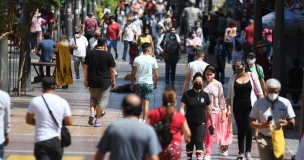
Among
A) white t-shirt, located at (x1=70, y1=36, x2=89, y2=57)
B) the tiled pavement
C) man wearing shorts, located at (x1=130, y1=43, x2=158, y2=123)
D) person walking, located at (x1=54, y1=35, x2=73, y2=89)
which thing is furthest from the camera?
white t-shirt, located at (x1=70, y1=36, x2=89, y2=57)

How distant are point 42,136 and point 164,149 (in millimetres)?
1403

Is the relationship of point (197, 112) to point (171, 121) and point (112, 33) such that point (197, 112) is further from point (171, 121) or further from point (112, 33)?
point (112, 33)

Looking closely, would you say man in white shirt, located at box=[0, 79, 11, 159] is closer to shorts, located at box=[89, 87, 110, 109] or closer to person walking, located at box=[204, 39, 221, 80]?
shorts, located at box=[89, 87, 110, 109]

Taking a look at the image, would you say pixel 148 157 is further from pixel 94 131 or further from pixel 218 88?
pixel 94 131

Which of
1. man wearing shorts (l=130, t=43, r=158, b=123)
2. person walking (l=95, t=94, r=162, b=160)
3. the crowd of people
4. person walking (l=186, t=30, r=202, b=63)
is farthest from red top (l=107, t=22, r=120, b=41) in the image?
person walking (l=95, t=94, r=162, b=160)

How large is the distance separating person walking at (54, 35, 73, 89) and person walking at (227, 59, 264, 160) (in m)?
6.92

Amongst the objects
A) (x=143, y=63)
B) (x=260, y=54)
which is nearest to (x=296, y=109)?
(x=260, y=54)

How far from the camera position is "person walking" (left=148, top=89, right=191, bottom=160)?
5.81m

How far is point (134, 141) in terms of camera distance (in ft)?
14.2

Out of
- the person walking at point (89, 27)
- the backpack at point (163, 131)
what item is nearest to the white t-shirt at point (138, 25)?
the person walking at point (89, 27)

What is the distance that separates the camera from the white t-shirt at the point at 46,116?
219 inches

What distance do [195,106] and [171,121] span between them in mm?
1572

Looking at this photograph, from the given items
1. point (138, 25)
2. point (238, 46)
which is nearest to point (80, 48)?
point (238, 46)

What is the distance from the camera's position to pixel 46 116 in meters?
5.57
